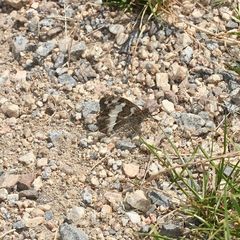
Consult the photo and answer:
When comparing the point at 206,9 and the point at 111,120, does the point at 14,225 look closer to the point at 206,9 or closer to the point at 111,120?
the point at 111,120

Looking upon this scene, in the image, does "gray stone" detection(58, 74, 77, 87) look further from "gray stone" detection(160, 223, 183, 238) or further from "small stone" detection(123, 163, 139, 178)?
"gray stone" detection(160, 223, 183, 238)

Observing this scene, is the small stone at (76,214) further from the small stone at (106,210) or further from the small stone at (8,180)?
the small stone at (8,180)

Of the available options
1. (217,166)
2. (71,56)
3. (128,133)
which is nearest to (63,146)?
(128,133)

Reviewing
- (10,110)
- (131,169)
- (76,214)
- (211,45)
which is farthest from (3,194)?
(211,45)

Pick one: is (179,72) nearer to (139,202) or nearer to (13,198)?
(139,202)

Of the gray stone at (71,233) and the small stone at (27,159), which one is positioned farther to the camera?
the small stone at (27,159)

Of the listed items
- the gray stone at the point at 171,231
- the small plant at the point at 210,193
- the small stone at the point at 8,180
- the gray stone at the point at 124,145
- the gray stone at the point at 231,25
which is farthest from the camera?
the gray stone at the point at 231,25

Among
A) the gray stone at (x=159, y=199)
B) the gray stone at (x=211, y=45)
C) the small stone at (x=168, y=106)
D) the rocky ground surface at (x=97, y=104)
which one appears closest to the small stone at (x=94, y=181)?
the rocky ground surface at (x=97, y=104)
